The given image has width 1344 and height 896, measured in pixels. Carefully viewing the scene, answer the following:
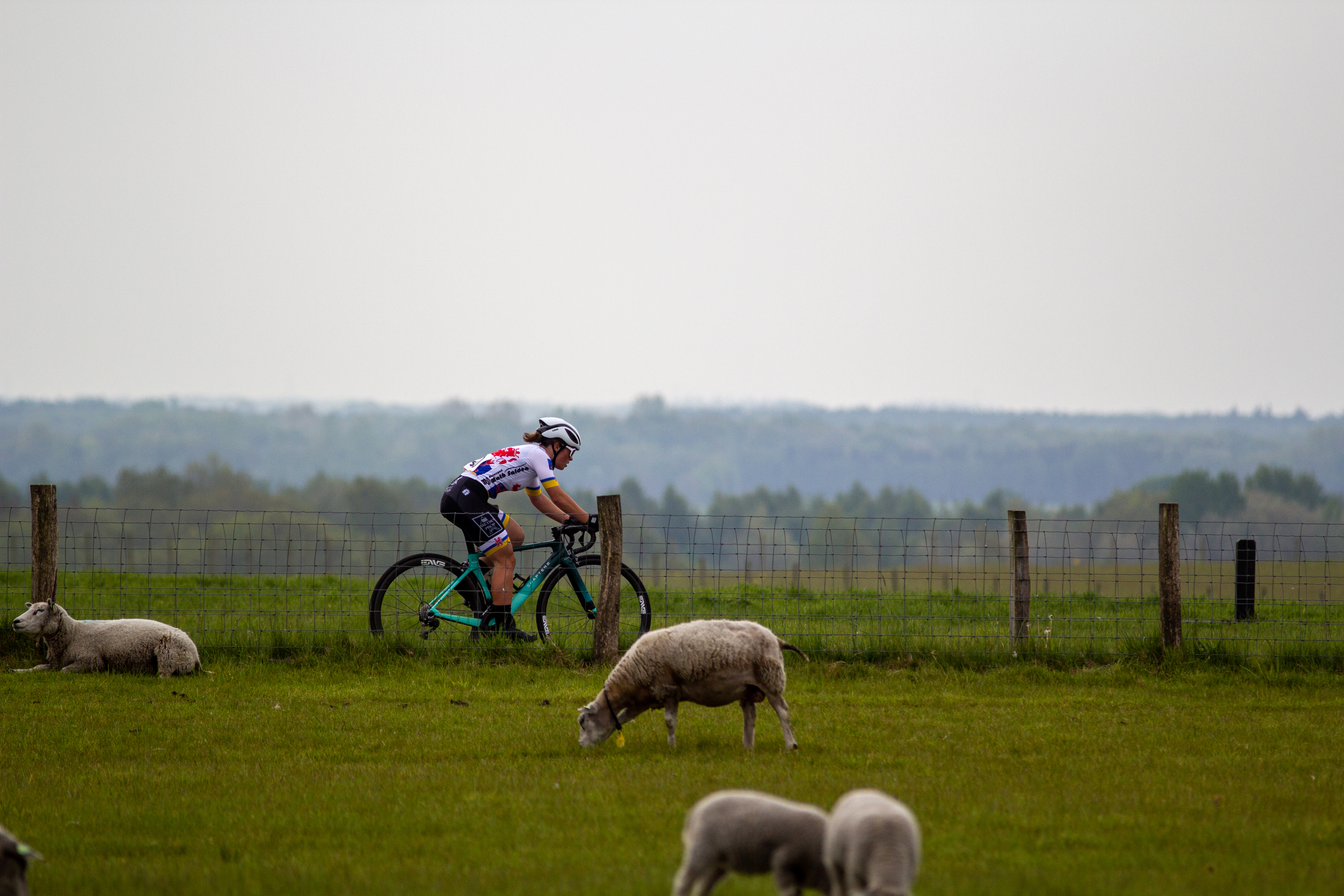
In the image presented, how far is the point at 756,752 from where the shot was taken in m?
8.58

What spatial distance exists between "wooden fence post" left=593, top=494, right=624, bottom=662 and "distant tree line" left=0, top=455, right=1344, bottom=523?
7436 centimetres

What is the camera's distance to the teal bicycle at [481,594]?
1285cm

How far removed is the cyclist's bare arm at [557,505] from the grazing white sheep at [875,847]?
26.3 feet

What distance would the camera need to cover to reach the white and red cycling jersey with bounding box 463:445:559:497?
12547 millimetres

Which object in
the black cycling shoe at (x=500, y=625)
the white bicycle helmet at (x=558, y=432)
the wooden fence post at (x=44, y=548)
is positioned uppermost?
the white bicycle helmet at (x=558, y=432)

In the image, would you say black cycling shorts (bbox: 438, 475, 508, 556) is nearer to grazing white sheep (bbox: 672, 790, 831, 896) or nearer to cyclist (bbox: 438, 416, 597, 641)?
cyclist (bbox: 438, 416, 597, 641)

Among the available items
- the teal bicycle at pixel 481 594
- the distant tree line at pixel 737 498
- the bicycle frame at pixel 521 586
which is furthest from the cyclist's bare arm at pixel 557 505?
the distant tree line at pixel 737 498

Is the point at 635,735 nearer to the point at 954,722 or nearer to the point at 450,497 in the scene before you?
the point at 954,722

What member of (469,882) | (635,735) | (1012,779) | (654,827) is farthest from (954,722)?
(469,882)

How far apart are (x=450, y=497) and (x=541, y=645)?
195 cm

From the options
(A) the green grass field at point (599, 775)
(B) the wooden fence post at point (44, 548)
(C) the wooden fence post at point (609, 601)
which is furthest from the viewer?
(B) the wooden fence post at point (44, 548)

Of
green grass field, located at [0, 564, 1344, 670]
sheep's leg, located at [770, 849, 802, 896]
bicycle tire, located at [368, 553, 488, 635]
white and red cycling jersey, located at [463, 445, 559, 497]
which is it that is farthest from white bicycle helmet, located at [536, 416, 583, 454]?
sheep's leg, located at [770, 849, 802, 896]

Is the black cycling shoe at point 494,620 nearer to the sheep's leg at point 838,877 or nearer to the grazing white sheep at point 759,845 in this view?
the grazing white sheep at point 759,845

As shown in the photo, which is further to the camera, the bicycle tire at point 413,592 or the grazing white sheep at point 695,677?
the bicycle tire at point 413,592
